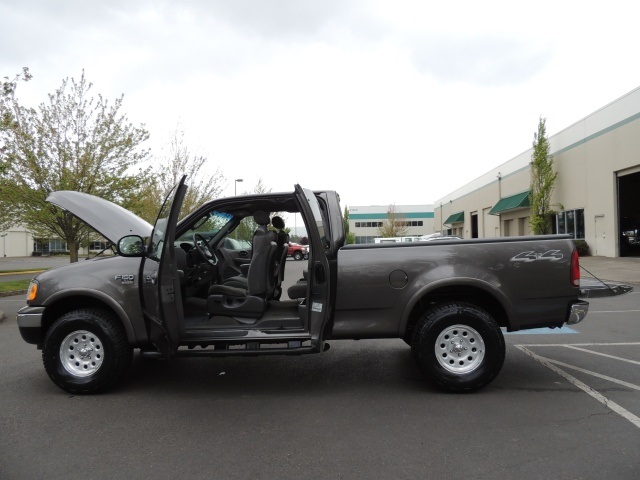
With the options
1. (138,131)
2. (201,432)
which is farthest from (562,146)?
(201,432)

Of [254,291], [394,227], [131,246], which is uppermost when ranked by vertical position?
[394,227]

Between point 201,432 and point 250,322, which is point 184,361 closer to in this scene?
point 250,322

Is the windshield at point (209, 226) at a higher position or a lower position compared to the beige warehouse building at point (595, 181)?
lower

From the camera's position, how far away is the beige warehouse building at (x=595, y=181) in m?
22.3

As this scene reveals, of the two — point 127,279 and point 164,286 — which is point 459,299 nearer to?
point 164,286

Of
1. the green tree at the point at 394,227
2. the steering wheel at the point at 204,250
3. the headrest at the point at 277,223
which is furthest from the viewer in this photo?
the green tree at the point at 394,227

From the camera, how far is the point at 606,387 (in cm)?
467

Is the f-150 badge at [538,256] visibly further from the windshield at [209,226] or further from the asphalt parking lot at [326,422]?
the windshield at [209,226]

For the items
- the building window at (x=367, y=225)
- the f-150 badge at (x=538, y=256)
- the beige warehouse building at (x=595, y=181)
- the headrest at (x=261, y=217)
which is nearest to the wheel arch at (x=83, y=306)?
the headrest at (x=261, y=217)

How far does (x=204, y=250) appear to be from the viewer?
5.72 meters

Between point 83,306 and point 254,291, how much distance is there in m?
1.71

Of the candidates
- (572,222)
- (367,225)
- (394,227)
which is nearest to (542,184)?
(572,222)

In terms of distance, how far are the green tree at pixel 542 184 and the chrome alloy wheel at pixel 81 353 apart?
2890cm

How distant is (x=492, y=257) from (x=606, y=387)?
170 cm
